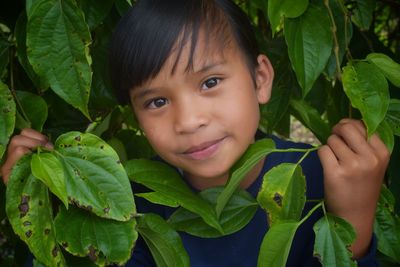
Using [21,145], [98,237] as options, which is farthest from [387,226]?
[21,145]

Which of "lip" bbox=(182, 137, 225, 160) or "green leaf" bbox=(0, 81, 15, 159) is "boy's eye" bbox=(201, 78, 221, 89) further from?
"green leaf" bbox=(0, 81, 15, 159)

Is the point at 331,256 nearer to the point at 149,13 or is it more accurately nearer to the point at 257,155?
the point at 257,155

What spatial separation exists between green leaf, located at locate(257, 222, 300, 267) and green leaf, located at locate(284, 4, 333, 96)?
16 cm

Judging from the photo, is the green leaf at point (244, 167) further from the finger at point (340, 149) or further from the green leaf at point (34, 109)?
the green leaf at point (34, 109)

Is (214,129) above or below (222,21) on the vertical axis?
below

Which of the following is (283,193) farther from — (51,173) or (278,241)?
(51,173)

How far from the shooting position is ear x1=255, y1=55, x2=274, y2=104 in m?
0.95

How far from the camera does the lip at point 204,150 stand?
0.84 m

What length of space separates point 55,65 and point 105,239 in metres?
0.22

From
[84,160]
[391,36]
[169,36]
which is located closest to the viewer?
[84,160]

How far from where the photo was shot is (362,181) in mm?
770

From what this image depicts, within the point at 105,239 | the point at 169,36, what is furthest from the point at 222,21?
the point at 105,239

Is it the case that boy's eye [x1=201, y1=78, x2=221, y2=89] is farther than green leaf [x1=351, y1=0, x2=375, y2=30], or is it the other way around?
green leaf [x1=351, y1=0, x2=375, y2=30]

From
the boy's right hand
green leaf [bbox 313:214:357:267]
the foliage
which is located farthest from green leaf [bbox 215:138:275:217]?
the boy's right hand
